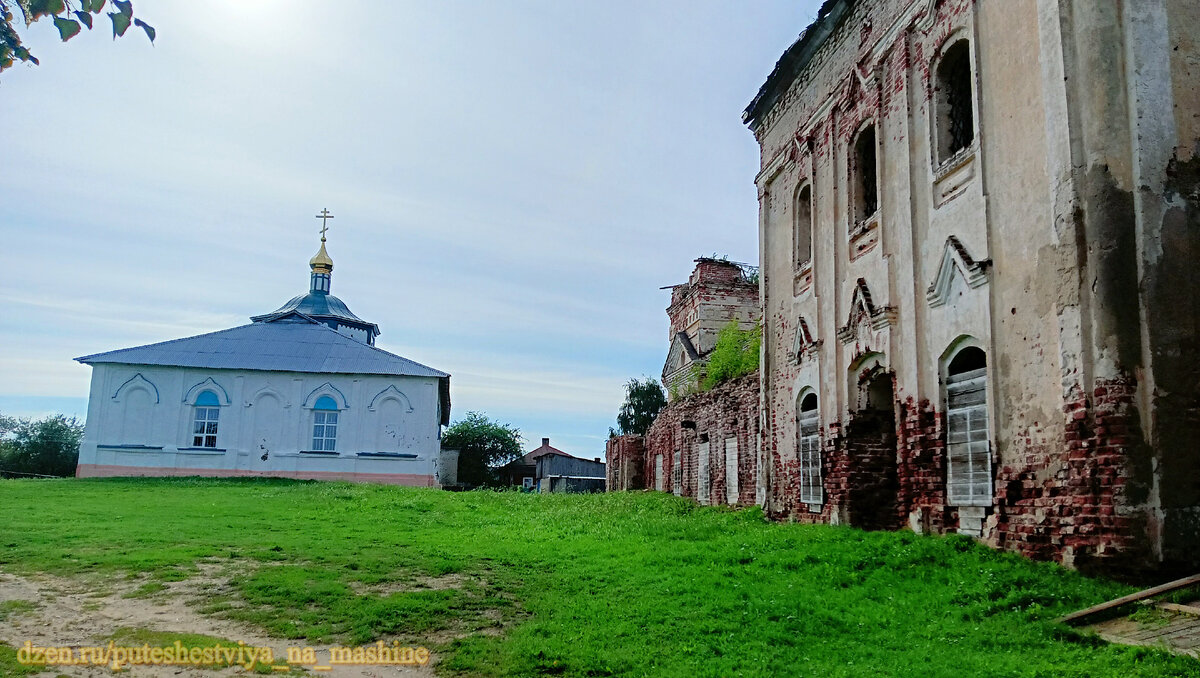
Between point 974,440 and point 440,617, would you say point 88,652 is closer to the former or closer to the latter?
point 440,617

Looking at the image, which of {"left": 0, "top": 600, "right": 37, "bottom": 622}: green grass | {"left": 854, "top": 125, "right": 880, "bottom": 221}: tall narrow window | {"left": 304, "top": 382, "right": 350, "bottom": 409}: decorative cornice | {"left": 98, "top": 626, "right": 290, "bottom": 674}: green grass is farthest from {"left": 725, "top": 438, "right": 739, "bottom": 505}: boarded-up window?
{"left": 304, "top": 382, "right": 350, "bottom": 409}: decorative cornice

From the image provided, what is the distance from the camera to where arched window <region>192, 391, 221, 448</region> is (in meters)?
32.3

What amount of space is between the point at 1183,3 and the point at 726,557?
729cm

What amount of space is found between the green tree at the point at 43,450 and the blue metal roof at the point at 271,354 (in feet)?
40.1

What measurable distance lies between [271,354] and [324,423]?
12.0ft

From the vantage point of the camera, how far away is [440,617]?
7.59 metres

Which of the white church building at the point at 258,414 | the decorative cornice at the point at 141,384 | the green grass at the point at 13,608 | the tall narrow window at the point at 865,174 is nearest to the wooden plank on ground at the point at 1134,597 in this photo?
the tall narrow window at the point at 865,174

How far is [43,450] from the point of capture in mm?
43188

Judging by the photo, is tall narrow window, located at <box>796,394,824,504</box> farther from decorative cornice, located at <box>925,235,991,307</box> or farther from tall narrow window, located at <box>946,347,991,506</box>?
decorative cornice, located at <box>925,235,991,307</box>

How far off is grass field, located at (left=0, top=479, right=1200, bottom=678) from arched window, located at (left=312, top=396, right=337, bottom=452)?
18032mm

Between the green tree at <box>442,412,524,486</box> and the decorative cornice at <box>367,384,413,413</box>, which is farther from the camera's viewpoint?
the green tree at <box>442,412,524,486</box>

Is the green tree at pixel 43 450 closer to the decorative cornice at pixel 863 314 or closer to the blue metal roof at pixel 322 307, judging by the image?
the blue metal roof at pixel 322 307

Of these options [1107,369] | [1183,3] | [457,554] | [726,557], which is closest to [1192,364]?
[1107,369]

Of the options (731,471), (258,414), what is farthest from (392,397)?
→ (731,471)
